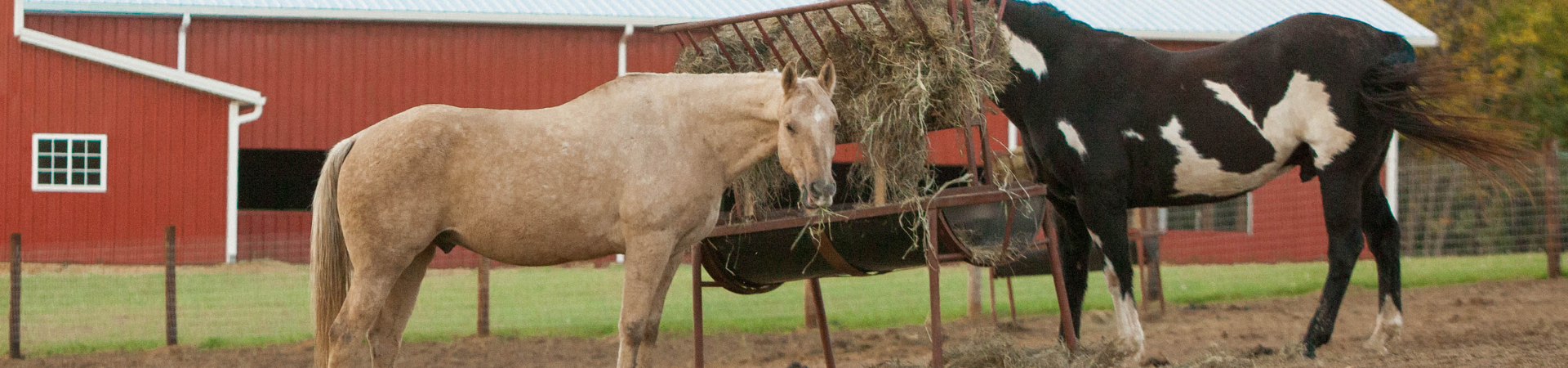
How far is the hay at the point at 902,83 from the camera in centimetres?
491

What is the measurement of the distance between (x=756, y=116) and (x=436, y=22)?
453 inches

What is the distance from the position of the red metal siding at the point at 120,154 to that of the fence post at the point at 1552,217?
Answer: 45.5 feet

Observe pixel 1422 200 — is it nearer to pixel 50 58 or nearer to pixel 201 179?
pixel 201 179

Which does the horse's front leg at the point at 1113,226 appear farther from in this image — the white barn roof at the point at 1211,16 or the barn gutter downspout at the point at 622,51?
the white barn roof at the point at 1211,16

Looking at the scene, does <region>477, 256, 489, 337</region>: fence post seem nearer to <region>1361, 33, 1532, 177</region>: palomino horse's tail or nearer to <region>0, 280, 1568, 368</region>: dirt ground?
<region>0, 280, 1568, 368</region>: dirt ground

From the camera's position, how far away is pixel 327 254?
4348mm

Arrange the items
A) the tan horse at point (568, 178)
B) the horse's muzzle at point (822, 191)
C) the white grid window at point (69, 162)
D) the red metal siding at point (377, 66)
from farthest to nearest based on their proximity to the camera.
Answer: the red metal siding at point (377, 66), the white grid window at point (69, 162), the tan horse at point (568, 178), the horse's muzzle at point (822, 191)

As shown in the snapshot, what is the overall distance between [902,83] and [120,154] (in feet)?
40.0

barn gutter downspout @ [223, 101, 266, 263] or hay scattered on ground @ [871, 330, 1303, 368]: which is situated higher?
barn gutter downspout @ [223, 101, 266, 263]

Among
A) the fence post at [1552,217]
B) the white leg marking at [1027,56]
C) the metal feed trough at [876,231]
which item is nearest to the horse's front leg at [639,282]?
the metal feed trough at [876,231]

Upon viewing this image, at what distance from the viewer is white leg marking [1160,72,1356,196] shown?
5.59 meters

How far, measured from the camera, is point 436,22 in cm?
1481

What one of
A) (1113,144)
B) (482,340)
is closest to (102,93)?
(482,340)

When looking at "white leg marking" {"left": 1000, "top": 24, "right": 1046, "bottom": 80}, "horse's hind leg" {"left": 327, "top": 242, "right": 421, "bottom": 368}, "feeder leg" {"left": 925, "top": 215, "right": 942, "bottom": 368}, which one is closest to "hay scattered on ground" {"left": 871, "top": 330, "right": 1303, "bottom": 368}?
"feeder leg" {"left": 925, "top": 215, "right": 942, "bottom": 368}
